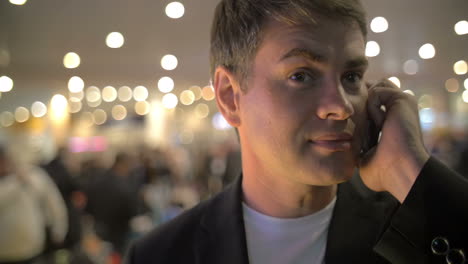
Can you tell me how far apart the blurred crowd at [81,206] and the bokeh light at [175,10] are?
1.63m

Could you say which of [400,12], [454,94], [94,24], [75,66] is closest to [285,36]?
[400,12]

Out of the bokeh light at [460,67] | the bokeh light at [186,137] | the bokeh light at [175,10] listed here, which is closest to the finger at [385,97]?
the bokeh light at [460,67]

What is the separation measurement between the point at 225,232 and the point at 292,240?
0.22m

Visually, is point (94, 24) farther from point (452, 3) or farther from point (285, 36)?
point (452, 3)

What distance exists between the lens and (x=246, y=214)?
138 centimetres

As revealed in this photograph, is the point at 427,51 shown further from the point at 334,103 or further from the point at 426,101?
the point at 334,103

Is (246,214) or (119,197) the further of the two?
(119,197)

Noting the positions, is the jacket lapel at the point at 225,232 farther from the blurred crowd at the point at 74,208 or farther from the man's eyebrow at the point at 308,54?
the blurred crowd at the point at 74,208

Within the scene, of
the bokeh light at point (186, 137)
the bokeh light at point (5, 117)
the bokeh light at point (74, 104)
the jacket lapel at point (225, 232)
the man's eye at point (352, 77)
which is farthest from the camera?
the bokeh light at point (186, 137)

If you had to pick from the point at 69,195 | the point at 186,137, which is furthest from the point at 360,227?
the point at 186,137

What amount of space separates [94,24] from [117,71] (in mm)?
1178

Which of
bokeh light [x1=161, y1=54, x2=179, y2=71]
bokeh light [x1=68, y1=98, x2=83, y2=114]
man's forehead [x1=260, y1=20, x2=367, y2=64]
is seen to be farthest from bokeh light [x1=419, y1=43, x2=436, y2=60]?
bokeh light [x1=68, y1=98, x2=83, y2=114]

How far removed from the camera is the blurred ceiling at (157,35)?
6.15ft

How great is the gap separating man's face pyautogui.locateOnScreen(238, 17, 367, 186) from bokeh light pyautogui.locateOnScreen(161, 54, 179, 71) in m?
1.45
